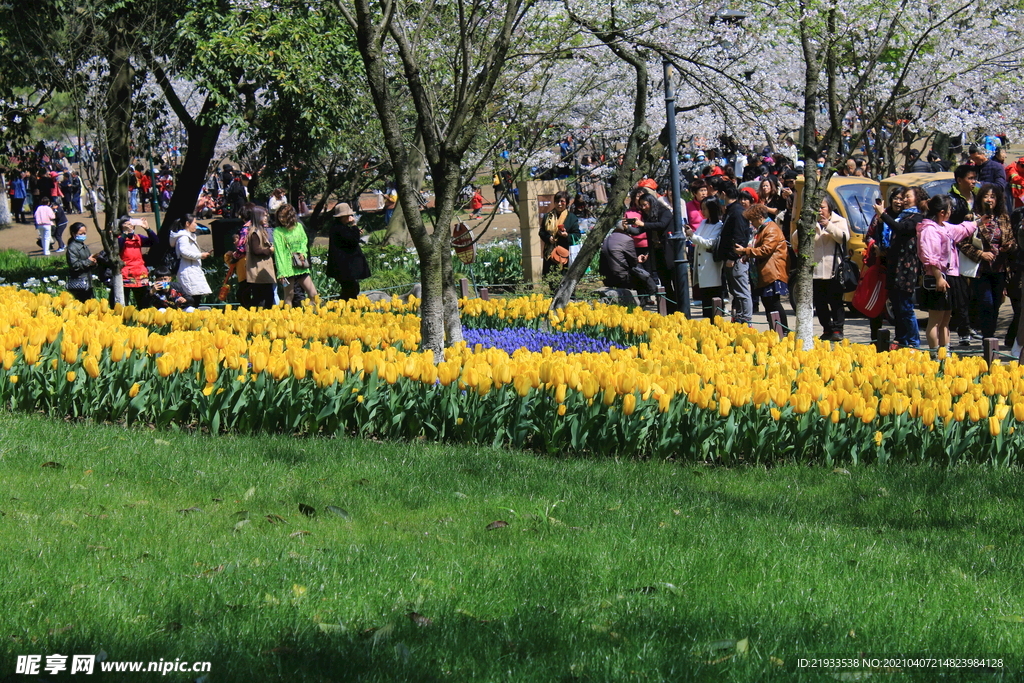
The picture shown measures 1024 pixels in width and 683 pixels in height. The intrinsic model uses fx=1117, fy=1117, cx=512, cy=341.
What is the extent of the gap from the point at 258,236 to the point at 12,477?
8445mm

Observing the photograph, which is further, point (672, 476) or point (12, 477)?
point (672, 476)

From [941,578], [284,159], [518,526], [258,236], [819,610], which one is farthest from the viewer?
[284,159]

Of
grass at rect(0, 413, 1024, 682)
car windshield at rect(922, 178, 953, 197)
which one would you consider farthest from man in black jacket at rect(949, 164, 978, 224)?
grass at rect(0, 413, 1024, 682)

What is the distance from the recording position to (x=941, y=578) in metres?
4.61

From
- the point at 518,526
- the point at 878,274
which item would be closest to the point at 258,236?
the point at 878,274

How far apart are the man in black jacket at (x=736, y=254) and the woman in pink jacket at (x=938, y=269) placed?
2.29 metres

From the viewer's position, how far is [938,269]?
410 inches

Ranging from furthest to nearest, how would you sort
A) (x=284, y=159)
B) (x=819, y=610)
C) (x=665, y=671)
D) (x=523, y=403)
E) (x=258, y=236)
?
(x=284, y=159)
(x=258, y=236)
(x=523, y=403)
(x=819, y=610)
(x=665, y=671)

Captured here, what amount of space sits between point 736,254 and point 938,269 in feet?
8.66

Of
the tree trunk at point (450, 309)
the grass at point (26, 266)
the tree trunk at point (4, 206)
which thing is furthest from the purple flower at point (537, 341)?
the tree trunk at point (4, 206)

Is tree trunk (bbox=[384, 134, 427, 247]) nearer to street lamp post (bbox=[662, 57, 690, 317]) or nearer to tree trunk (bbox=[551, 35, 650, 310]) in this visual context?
street lamp post (bbox=[662, 57, 690, 317])

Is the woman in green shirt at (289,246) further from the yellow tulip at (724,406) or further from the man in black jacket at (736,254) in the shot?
the yellow tulip at (724,406)

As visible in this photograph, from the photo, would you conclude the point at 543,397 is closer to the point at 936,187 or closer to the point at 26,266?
the point at 936,187

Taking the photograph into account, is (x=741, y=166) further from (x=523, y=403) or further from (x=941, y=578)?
(x=941, y=578)
